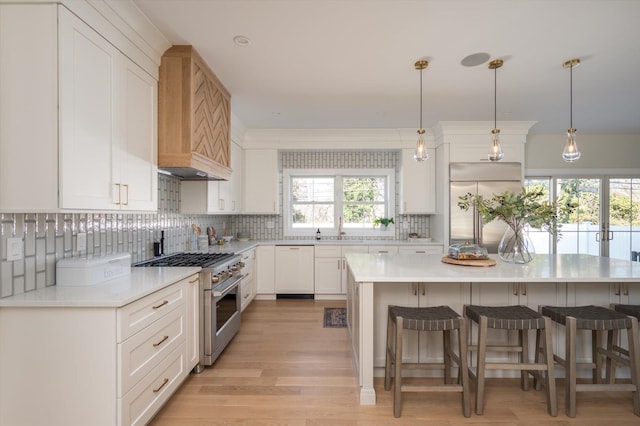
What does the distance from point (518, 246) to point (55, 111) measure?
3.15 m

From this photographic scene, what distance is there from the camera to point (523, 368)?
76.7 inches

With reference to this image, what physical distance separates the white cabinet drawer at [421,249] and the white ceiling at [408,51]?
1.92 meters

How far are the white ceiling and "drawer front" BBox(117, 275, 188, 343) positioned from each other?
1855mm

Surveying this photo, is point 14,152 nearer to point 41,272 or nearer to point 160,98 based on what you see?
point 41,272

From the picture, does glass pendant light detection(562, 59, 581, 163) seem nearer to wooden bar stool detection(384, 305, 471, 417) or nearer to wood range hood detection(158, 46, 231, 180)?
wooden bar stool detection(384, 305, 471, 417)

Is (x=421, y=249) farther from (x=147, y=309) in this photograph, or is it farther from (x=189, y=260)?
(x=147, y=309)

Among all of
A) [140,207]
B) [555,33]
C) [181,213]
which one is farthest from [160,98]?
[555,33]

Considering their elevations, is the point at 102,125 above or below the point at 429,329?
above

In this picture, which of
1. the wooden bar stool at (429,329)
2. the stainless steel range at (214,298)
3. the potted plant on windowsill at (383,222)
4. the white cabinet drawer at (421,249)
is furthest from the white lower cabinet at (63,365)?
the potted plant on windowsill at (383,222)

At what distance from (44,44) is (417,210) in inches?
175

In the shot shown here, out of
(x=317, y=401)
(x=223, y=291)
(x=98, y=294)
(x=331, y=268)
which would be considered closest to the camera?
(x=98, y=294)

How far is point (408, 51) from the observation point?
2.42m

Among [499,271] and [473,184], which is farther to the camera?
[473,184]

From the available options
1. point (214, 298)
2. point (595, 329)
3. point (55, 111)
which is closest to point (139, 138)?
point (55, 111)
